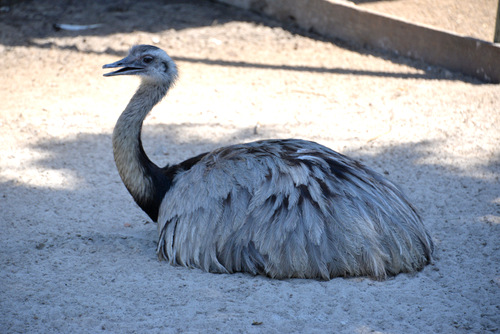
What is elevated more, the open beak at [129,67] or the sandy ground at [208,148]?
the open beak at [129,67]

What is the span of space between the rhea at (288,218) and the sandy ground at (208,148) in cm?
11

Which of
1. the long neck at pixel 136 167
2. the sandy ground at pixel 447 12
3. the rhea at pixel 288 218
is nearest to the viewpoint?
the rhea at pixel 288 218

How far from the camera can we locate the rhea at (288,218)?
3.31 metres

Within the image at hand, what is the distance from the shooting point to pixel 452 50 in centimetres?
700

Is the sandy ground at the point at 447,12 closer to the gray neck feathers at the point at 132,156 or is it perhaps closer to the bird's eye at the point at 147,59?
the bird's eye at the point at 147,59

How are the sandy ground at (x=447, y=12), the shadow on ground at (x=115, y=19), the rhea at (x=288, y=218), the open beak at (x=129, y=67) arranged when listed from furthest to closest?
the shadow on ground at (x=115, y=19)
the sandy ground at (x=447, y=12)
the open beak at (x=129, y=67)
the rhea at (x=288, y=218)

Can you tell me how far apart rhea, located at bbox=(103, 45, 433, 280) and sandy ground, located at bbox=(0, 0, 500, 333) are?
0.11 m

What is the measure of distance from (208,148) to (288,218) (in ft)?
7.94

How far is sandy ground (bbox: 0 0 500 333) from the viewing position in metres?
3.17

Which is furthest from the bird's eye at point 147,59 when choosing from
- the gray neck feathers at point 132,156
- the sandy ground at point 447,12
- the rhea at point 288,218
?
the sandy ground at point 447,12

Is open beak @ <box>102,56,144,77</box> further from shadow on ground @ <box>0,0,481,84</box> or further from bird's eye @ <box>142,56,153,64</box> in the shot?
shadow on ground @ <box>0,0,481,84</box>

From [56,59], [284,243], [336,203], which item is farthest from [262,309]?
[56,59]

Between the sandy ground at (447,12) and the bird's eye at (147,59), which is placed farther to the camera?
the sandy ground at (447,12)

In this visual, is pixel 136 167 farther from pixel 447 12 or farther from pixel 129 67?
pixel 447 12
